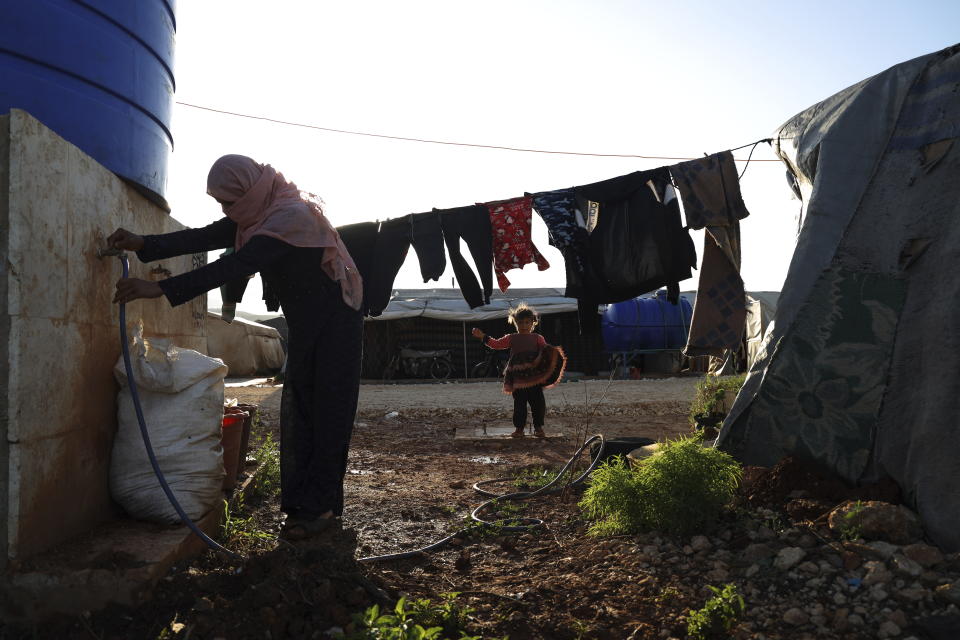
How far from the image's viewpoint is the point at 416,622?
7.52 feet

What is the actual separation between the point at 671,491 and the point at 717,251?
268 cm

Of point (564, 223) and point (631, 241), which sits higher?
point (564, 223)

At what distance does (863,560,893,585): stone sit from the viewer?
2377 mm

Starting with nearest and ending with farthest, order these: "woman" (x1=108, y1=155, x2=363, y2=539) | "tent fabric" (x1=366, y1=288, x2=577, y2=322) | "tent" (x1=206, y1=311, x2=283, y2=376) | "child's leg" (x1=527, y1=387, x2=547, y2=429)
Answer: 1. "woman" (x1=108, y1=155, x2=363, y2=539)
2. "child's leg" (x1=527, y1=387, x2=547, y2=429)
3. "tent fabric" (x1=366, y1=288, x2=577, y2=322)
4. "tent" (x1=206, y1=311, x2=283, y2=376)

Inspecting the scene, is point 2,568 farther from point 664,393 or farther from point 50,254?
point 664,393

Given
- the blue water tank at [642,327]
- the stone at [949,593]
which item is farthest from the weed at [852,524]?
the blue water tank at [642,327]

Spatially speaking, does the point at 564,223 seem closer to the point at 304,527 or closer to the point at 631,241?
the point at 631,241

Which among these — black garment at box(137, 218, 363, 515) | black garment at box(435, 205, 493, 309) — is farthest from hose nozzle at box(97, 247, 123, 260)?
black garment at box(435, 205, 493, 309)

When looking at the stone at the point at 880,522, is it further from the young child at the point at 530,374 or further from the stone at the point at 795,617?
the young child at the point at 530,374

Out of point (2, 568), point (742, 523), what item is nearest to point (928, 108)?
point (742, 523)

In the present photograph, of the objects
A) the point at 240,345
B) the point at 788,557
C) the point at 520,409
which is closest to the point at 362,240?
the point at 520,409

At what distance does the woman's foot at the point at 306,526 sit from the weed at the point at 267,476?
3.46ft

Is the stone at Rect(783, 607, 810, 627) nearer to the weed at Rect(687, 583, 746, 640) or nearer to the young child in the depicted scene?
the weed at Rect(687, 583, 746, 640)

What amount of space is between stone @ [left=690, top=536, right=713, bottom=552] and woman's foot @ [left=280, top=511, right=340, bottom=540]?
162 centimetres
